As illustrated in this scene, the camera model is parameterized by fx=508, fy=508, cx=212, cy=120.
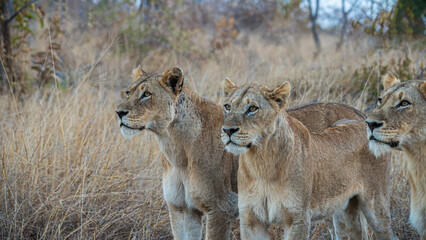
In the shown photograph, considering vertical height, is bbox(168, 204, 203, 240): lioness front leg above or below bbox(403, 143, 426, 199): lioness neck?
below

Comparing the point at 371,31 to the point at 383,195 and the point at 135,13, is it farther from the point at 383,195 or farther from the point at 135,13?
the point at 135,13

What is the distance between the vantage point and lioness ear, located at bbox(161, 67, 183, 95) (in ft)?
13.9

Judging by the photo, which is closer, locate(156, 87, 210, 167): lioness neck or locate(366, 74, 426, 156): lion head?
locate(366, 74, 426, 156): lion head

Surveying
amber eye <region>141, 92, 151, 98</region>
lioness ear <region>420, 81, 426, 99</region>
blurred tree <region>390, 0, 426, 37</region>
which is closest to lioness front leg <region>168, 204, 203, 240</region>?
amber eye <region>141, 92, 151, 98</region>

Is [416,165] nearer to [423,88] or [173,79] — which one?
[423,88]

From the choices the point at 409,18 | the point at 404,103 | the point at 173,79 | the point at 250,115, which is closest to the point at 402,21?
the point at 409,18

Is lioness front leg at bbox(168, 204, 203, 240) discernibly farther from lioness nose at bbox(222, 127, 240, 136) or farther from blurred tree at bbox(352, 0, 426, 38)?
blurred tree at bbox(352, 0, 426, 38)

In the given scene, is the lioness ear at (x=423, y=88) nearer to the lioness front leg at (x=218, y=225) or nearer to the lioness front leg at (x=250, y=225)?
the lioness front leg at (x=250, y=225)

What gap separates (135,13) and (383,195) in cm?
1058

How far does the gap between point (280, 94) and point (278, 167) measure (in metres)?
0.54

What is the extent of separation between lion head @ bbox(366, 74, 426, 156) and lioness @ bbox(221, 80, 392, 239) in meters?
0.53

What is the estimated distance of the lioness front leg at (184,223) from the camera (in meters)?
4.35

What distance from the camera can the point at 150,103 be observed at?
4.16 meters

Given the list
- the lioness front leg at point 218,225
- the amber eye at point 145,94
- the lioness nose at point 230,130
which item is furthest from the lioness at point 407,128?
the amber eye at point 145,94
